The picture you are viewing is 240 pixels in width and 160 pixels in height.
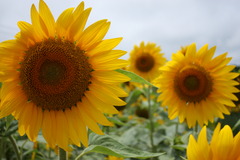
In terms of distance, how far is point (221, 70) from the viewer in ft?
11.9

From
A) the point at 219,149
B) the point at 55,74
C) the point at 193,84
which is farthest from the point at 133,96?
the point at 219,149

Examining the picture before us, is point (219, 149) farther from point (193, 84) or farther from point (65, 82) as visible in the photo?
point (193, 84)

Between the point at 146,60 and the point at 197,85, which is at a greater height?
the point at 146,60

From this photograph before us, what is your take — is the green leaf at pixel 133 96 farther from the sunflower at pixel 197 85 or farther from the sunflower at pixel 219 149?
the sunflower at pixel 219 149

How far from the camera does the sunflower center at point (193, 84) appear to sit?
375 centimetres

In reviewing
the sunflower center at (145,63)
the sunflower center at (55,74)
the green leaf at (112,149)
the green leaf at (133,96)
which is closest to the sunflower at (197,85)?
the green leaf at (133,96)

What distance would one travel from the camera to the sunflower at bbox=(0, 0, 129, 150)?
1914 millimetres

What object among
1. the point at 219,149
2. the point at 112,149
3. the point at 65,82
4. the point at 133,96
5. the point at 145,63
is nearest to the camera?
the point at 219,149

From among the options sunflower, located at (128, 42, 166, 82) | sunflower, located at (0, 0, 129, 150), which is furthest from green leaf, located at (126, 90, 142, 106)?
sunflower, located at (0, 0, 129, 150)

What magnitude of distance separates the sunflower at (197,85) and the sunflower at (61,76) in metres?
1.65

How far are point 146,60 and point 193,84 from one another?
119 inches

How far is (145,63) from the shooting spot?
675 centimetres

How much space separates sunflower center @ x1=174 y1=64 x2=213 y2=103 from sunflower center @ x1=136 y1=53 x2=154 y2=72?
2.88 m

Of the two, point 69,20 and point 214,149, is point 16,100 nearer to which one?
point 69,20
